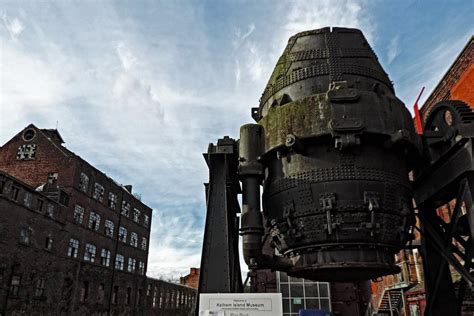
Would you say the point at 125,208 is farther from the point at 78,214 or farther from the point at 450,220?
the point at 450,220

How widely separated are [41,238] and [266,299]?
88.1 ft

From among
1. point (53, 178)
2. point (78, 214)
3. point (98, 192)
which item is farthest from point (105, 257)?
point (53, 178)

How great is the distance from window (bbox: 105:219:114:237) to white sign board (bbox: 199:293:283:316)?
112 feet

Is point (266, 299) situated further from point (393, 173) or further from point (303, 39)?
point (303, 39)

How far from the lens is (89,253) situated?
3322cm

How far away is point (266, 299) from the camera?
199 inches

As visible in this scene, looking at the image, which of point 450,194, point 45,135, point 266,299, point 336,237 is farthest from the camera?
point 45,135

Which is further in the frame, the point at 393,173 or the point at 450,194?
the point at 450,194

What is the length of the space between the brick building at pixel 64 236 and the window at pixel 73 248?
0.27ft

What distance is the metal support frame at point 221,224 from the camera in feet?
20.0

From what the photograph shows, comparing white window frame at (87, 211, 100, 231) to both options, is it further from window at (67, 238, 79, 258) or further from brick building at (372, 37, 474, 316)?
brick building at (372, 37, 474, 316)

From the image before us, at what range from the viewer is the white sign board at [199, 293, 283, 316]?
16.5ft

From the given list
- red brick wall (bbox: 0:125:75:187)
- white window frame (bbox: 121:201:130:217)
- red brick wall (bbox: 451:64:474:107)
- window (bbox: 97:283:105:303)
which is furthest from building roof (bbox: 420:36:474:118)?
white window frame (bbox: 121:201:130:217)

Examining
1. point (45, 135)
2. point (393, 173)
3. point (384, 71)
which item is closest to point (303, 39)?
point (384, 71)
